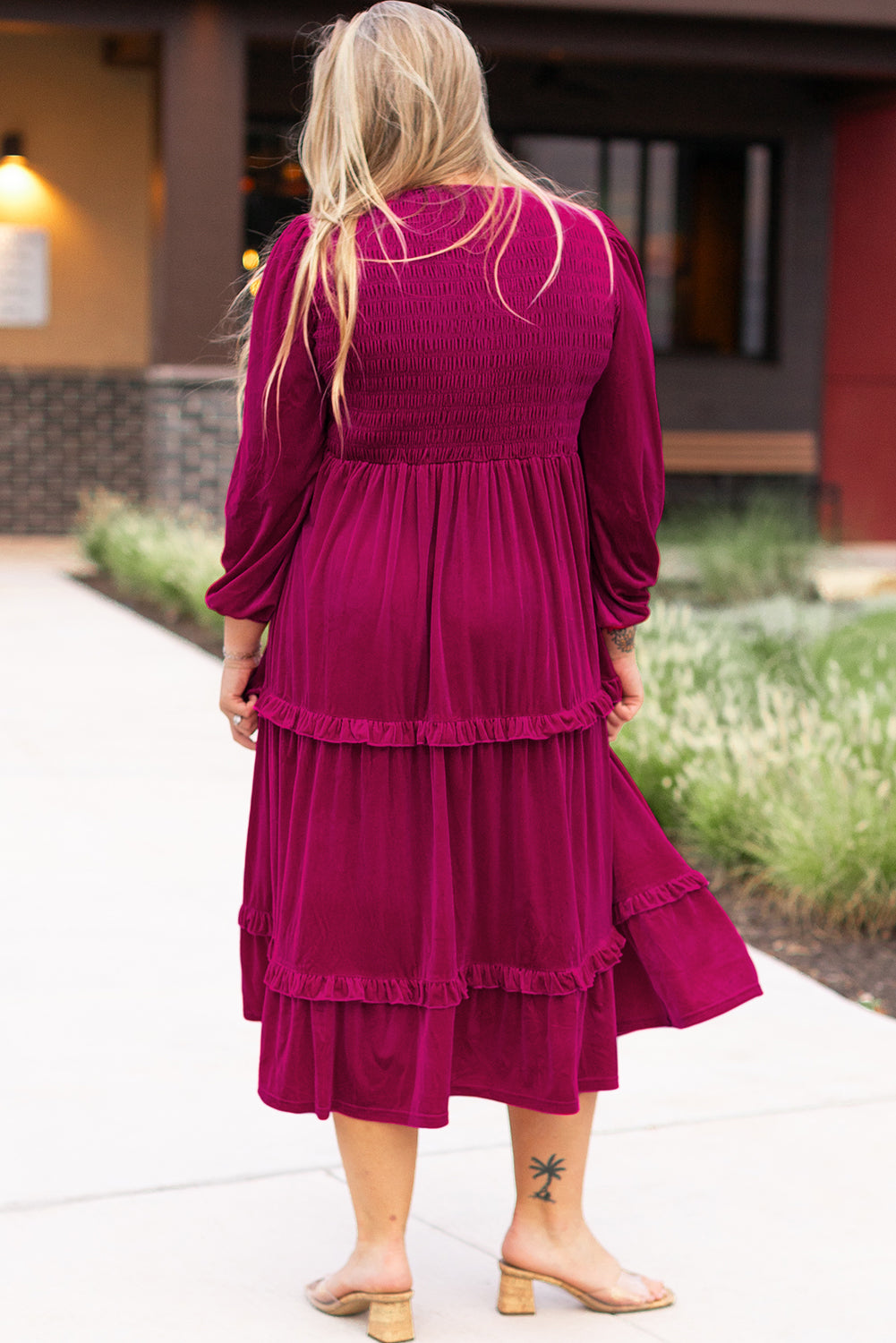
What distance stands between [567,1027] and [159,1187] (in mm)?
1011

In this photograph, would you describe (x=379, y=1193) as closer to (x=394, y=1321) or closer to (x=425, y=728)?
(x=394, y=1321)

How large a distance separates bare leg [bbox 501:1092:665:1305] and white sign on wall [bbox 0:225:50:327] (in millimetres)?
14877

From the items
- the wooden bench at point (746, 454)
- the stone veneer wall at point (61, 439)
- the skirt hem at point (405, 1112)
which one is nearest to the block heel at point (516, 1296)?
the skirt hem at point (405, 1112)

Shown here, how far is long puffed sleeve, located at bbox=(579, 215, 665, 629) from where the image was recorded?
2572 millimetres

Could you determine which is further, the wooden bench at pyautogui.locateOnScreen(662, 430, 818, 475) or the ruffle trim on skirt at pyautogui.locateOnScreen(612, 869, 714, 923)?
the wooden bench at pyautogui.locateOnScreen(662, 430, 818, 475)

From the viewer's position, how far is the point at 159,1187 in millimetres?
3072

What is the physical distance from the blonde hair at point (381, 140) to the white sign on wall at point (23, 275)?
1462 centimetres

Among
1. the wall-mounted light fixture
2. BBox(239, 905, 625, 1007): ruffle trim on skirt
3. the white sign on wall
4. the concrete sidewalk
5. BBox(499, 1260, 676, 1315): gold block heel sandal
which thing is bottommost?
the concrete sidewalk

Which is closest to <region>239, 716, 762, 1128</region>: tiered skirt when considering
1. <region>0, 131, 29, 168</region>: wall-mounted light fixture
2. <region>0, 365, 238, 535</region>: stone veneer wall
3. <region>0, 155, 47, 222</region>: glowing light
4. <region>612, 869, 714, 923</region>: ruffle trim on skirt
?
<region>612, 869, 714, 923</region>: ruffle trim on skirt

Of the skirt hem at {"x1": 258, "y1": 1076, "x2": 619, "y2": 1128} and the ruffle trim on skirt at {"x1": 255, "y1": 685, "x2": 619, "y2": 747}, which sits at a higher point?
the ruffle trim on skirt at {"x1": 255, "y1": 685, "x2": 619, "y2": 747}

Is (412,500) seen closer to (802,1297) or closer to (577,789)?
(577,789)

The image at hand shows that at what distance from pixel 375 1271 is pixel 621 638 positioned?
101cm

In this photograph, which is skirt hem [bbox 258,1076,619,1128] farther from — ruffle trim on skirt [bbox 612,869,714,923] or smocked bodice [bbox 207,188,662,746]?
smocked bodice [bbox 207,188,662,746]

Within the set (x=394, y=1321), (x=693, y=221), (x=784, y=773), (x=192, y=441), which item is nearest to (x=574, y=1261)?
(x=394, y=1321)
